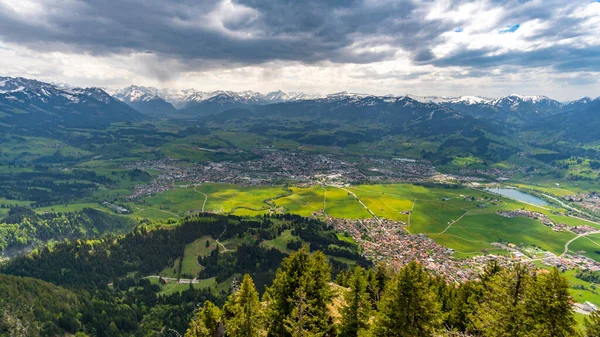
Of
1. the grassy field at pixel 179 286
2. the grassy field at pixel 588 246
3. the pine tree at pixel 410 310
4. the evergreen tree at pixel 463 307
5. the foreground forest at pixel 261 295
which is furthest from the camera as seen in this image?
the grassy field at pixel 588 246

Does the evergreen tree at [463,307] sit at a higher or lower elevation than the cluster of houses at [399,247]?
higher

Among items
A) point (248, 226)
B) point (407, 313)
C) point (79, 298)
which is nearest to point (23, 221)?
point (79, 298)

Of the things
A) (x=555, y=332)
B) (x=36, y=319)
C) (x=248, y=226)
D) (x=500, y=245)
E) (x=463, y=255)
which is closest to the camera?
(x=555, y=332)

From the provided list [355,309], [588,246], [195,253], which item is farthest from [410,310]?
[588,246]

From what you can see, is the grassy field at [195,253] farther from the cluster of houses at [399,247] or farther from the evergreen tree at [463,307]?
the evergreen tree at [463,307]

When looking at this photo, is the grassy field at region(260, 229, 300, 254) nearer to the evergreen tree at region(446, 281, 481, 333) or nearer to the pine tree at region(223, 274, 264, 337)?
the evergreen tree at region(446, 281, 481, 333)

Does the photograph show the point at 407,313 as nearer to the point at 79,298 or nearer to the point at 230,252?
the point at 79,298

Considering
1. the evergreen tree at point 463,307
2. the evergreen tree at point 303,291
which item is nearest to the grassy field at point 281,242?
the evergreen tree at point 463,307
